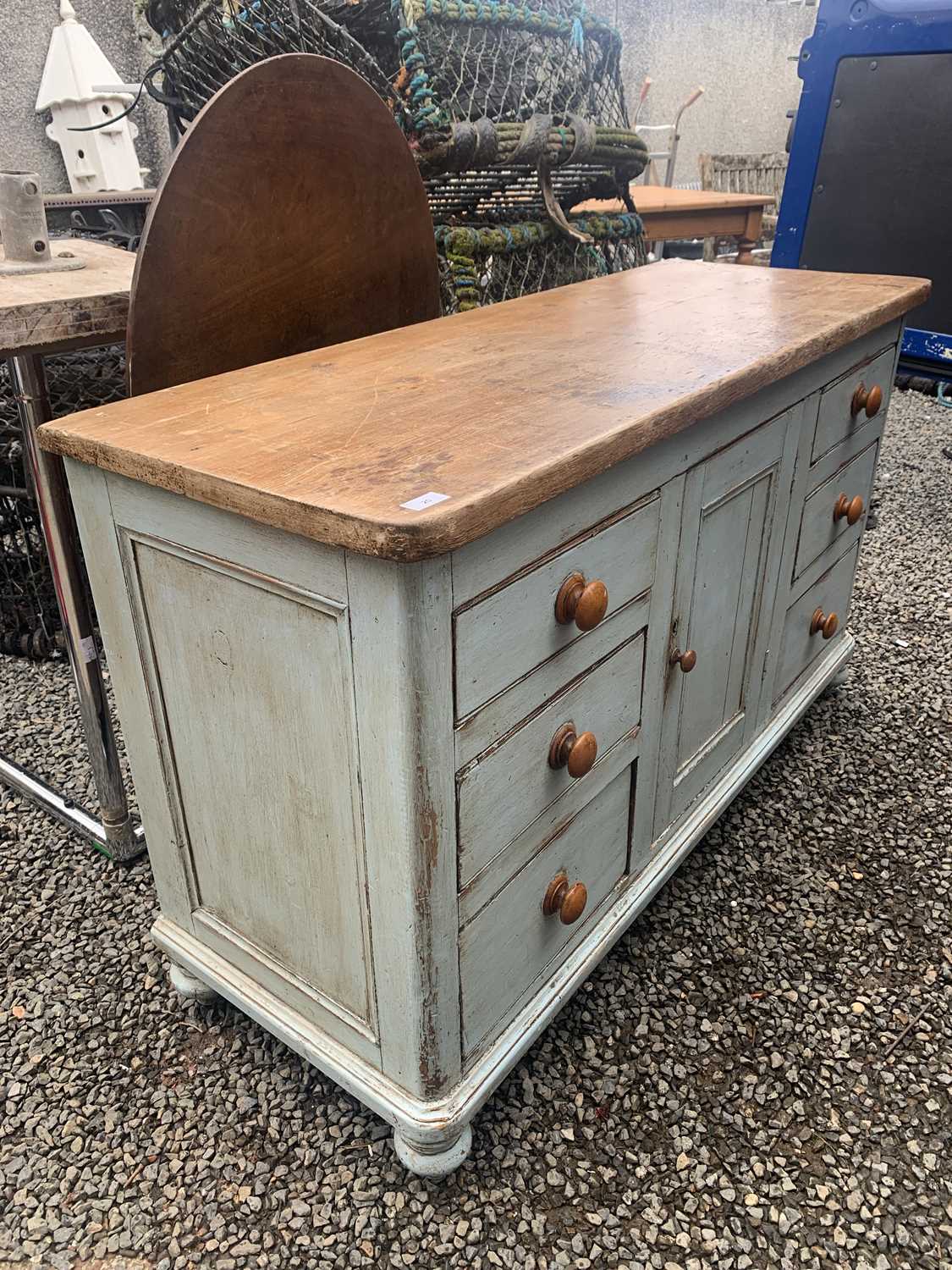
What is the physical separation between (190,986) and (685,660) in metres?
1.03

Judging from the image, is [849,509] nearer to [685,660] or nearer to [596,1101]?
[685,660]

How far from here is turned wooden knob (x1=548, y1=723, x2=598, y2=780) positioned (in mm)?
1278

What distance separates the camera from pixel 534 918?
1385 mm

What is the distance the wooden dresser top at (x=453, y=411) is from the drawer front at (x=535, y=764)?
1.10 feet

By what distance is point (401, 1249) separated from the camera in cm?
128

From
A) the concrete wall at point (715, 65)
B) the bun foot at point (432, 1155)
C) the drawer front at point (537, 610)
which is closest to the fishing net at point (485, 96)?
the drawer front at point (537, 610)

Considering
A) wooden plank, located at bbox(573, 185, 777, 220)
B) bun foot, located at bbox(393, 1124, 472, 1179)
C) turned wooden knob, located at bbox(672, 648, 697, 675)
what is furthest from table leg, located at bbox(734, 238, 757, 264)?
bun foot, located at bbox(393, 1124, 472, 1179)

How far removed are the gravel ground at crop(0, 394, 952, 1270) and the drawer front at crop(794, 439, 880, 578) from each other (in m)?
0.62

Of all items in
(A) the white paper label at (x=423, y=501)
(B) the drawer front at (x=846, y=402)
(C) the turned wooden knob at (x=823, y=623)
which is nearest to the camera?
(A) the white paper label at (x=423, y=501)

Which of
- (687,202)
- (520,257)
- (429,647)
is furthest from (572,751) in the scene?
(687,202)

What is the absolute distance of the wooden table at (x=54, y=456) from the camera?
1520mm

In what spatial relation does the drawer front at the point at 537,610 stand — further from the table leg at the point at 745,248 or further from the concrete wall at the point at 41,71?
the concrete wall at the point at 41,71

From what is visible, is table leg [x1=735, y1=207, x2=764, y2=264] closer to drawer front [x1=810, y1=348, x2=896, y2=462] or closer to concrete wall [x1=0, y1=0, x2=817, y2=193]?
concrete wall [x1=0, y1=0, x2=817, y2=193]

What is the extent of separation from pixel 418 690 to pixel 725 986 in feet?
3.42
